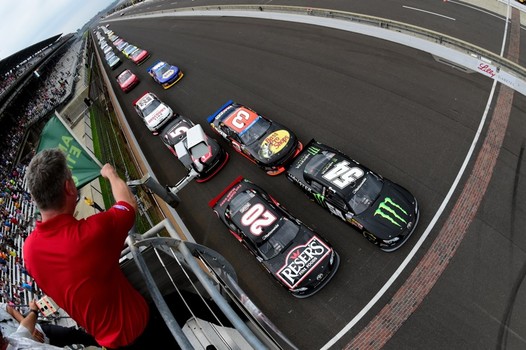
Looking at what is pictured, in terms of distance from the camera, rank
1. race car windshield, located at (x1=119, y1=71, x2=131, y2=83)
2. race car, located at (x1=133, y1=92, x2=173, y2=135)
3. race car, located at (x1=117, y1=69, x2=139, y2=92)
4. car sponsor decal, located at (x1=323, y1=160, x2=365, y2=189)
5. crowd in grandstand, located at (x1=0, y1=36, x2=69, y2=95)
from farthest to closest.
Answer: crowd in grandstand, located at (x1=0, y1=36, x2=69, y2=95), race car windshield, located at (x1=119, y1=71, x2=131, y2=83), race car, located at (x1=117, y1=69, x2=139, y2=92), race car, located at (x1=133, y1=92, x2=173, y2=135), car sponsor decal, located at (x1=323, y1=160, x2=365, y2=189)

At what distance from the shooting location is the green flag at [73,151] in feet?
31.0

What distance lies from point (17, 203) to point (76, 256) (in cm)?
2562

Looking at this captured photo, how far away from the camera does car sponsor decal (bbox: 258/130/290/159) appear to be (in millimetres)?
14906

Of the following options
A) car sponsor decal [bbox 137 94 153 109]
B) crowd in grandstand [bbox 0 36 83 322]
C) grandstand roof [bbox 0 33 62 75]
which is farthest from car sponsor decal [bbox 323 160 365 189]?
A: grandstand roof [bbox 0 33 62 75]

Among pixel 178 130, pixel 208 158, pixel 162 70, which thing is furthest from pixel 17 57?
pixel 208 158

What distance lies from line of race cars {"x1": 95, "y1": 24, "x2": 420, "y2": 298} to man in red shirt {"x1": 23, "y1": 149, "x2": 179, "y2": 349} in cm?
805

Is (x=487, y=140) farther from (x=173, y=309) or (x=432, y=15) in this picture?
(x=173, y=309)

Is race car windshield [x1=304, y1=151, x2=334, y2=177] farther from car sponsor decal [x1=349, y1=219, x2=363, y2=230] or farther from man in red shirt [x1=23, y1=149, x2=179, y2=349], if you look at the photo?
man in red shirt [x1=23, y1=149, x2=179, y2=349]

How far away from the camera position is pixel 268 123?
15969mm

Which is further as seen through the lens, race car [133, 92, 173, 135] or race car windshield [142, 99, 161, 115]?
race car windshield [142, 99, 161, 115]

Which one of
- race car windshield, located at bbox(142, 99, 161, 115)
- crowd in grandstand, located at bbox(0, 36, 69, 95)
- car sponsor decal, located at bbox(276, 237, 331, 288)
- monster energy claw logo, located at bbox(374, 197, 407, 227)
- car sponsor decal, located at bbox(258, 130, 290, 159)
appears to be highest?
crowd in grandstand, located at bbox(0, 36, 69, 95)

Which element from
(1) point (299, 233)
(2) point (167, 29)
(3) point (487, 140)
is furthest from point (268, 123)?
(2) point (167, 29)

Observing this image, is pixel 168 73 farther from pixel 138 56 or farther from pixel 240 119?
pixel 240 119

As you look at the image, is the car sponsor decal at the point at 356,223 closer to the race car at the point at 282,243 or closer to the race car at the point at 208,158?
the race car at the point at 282,243
